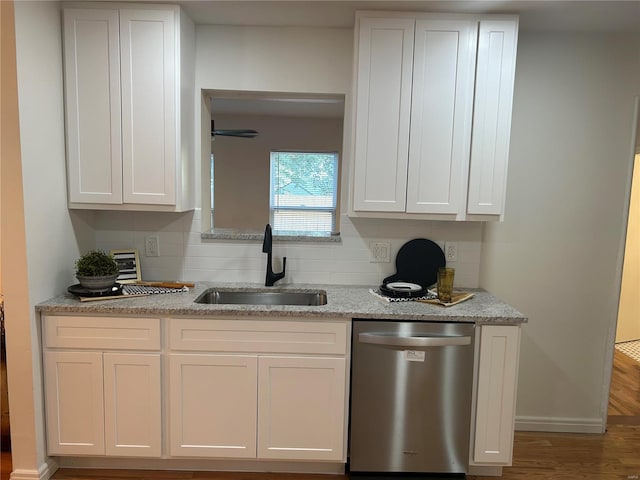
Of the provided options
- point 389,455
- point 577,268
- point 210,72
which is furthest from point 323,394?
point 210,72

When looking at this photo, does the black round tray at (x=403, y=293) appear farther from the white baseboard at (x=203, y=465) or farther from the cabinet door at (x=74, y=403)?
the cabinet door at (x=74, y=403)

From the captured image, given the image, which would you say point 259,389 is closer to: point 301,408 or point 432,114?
point 301,408

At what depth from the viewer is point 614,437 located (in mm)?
2719

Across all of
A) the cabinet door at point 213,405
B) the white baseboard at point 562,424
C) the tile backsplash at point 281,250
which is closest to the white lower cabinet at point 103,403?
the cabinet door at point 213,405

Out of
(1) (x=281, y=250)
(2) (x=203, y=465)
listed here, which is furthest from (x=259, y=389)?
(1) (x=281, y=250)

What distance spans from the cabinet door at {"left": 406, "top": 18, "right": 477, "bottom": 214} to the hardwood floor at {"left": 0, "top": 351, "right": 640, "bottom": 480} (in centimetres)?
145

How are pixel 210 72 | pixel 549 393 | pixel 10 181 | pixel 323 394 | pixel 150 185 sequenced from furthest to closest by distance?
pixel 549 393
pixel 210 72
pixel 150 185
pixel 323 394
pixel 10 181

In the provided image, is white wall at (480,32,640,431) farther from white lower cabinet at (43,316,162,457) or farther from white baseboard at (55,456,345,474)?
white lower cabinet at (43,316,162,457)

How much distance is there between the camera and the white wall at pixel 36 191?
2.01 meters

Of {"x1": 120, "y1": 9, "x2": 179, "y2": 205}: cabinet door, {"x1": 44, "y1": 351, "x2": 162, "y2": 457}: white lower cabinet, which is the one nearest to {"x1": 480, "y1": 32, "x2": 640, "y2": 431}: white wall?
{"x1": 120, "y1": 9, "x2": 179, "y2": 205}: cabinet door

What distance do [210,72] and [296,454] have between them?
83.6 inches

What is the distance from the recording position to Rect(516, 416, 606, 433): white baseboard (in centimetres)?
276

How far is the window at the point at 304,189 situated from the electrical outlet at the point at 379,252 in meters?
2.42

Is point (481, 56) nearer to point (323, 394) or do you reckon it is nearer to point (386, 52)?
point (386, 52)
